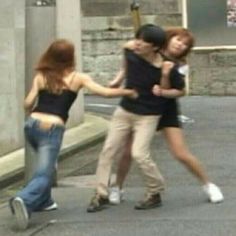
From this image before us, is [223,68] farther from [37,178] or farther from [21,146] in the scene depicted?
[37,178]

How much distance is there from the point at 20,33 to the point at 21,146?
1.54 m

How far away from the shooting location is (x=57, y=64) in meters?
8.20

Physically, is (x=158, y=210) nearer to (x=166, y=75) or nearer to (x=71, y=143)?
(x=166, y=75)

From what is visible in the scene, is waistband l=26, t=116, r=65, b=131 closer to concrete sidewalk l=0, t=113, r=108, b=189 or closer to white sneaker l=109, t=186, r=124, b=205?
white sneaker l=109, t=186, r=124, b=205

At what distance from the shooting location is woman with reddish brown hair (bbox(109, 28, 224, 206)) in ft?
27.2

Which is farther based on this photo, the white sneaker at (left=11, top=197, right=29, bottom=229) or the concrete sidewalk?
the concrete sidewalk

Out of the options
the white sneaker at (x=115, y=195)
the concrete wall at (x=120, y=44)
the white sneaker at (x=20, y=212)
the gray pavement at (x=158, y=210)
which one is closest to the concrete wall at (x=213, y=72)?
the concrete wall at (x=120, y=44)

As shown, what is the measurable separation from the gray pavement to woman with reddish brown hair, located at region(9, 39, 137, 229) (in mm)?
358

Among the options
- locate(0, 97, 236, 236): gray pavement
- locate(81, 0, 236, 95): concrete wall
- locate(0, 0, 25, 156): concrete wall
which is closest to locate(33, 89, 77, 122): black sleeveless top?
locate(0, 97, 236, 236): gray pavement

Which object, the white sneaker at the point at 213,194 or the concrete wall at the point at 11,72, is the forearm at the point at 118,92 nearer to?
the white sneaker at the point at 213,194

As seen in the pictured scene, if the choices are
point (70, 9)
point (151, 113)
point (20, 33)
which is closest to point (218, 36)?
point (70, 9)

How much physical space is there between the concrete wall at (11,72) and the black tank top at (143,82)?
14.9 feet

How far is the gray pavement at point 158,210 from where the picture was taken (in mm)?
7762

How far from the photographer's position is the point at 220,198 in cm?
868
